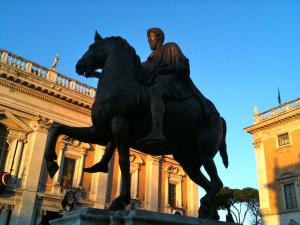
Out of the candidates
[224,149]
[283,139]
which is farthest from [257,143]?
[224,149]

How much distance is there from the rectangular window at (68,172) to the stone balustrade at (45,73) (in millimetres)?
5100

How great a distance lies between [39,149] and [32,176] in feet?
6.06

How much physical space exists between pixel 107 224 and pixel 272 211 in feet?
92.3

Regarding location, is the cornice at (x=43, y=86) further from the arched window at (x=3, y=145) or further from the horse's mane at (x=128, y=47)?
the horse's mane at (x=128, y=47)

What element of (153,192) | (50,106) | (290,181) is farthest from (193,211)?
(50,106)

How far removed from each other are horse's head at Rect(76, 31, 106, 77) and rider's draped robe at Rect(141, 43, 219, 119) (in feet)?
2.11

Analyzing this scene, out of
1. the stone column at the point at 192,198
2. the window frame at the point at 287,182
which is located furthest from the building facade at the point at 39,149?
the window frame at the point at 287,182

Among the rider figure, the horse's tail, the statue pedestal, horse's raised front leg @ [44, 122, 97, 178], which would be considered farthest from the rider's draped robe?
the statue pedestal

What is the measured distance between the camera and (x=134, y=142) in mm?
4523

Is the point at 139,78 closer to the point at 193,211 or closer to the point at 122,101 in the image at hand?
the point at 122,101

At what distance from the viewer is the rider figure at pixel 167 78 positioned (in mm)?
4387

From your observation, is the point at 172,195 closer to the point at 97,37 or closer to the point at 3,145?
the point at 3,145

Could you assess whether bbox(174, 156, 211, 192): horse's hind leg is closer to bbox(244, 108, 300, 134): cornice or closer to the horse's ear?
the horse's ear

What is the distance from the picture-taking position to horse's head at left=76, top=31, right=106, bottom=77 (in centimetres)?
479
